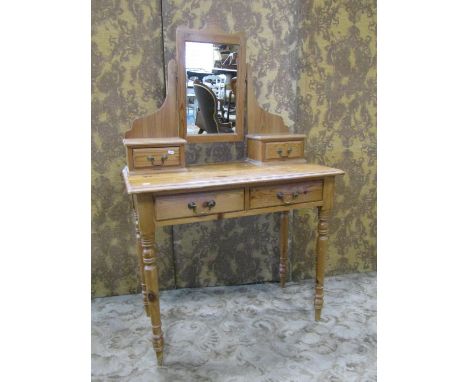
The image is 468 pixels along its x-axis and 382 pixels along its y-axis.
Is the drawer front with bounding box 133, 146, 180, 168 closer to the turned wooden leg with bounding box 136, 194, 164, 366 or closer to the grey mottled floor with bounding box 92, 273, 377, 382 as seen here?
the turned wooden leg with bounding box 136, 194, 164, 366

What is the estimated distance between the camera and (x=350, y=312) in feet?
7.80

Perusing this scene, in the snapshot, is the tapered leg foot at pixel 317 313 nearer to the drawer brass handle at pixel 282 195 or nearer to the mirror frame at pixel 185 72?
the drawer brass handle at pixel 282 195

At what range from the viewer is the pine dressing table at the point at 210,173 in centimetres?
176

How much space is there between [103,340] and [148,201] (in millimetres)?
952

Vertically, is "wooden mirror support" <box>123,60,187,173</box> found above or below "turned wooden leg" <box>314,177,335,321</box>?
above

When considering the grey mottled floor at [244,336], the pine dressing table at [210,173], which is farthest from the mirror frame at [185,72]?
the grey mottled floor at [244,336]

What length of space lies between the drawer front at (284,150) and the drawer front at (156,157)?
569 millimetres

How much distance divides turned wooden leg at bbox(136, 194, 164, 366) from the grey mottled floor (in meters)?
0.16

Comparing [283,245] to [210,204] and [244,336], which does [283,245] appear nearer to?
[244,336]

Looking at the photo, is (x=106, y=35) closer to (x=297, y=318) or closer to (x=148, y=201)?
(x=148, y=201)

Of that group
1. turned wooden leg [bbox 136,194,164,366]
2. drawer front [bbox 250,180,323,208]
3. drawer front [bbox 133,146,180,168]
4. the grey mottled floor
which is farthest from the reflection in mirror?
the grey mottled floor

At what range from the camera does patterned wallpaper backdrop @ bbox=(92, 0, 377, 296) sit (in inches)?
88.3

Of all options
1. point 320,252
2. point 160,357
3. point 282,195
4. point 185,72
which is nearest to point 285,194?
point 282,195

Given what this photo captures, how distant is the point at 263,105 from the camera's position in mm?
2463
